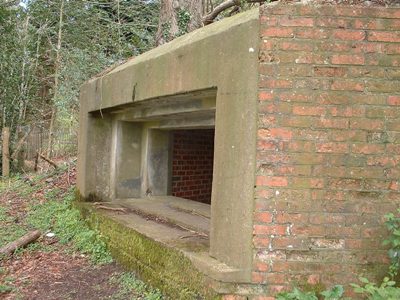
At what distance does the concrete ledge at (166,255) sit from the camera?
341 centimetres

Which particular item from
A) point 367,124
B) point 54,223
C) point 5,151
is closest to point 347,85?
point 367,124

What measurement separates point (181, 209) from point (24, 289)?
85.2 inches

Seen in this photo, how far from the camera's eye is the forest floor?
458 cm

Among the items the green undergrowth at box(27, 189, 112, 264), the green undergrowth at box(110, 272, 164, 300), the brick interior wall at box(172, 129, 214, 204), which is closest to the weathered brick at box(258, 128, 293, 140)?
the green undergrowth at box(110, 272, 164, 300)

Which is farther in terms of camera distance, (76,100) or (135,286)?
(76,100)

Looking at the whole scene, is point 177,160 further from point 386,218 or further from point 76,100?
point 76,100

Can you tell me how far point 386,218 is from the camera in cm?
324

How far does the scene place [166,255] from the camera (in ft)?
13.6

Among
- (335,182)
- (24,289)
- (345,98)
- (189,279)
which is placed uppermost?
(345,98)

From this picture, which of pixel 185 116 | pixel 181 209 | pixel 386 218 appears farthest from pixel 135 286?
pixel 386 218

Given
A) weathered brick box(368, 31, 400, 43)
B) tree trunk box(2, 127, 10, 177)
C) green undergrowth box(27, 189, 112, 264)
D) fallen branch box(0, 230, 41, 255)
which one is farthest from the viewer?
tree trunk box(2, 127, 10, 177)

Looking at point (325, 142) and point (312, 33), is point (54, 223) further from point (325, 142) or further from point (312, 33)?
point (312, 33)

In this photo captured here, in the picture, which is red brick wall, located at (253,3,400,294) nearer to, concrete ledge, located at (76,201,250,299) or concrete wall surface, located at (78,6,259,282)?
concrete wall surface, located at (78,6,259,282)

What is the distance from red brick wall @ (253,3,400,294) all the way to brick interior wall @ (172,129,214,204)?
156 inches
